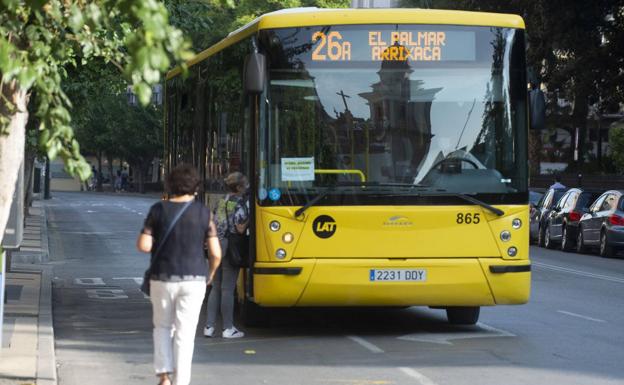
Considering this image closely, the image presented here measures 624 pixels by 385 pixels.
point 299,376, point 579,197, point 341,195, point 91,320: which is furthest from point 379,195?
point 579,197

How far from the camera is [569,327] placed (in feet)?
48.8

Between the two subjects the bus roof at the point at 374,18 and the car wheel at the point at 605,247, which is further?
the car wheel at the point at 605,247

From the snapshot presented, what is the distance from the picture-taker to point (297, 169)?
13211 millimetres

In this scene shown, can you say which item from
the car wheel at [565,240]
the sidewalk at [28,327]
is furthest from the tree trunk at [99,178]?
the sidewalk at [28,327]

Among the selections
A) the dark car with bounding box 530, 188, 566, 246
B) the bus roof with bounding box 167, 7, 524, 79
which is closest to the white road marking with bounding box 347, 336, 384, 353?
the bus roof with bounding box 167, 7, 524, 79

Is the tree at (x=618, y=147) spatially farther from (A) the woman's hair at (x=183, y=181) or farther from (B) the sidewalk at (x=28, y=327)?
(A) the woman's hair at (x=183, y=181)

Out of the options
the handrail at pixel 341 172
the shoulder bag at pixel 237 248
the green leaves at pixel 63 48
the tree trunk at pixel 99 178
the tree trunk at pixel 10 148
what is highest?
the green leaves at pixel 63 48

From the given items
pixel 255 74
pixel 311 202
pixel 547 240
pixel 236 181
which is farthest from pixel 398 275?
pixel 547 240

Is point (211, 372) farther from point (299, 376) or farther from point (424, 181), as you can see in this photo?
point (424, 181)

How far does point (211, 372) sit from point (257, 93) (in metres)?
2.88

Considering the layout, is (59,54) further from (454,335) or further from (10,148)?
(454,335)

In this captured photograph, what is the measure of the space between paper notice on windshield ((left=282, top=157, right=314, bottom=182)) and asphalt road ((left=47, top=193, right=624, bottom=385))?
1.55 meters

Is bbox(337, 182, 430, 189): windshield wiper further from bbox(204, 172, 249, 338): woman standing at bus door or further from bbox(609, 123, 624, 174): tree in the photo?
bbox(609, 123, 624, 174): tree

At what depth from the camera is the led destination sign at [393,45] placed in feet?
44.0
